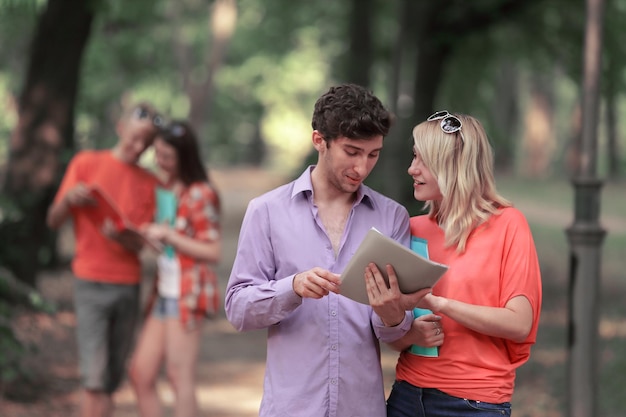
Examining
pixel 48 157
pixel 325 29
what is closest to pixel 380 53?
pixel 325 29

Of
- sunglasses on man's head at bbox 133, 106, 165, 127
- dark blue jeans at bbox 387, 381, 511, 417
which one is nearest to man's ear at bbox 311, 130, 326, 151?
dark blue jeans at bbox 387, 381, 511, 417

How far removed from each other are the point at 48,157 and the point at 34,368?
2.95 m

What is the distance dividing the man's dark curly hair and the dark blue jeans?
2.99 feet

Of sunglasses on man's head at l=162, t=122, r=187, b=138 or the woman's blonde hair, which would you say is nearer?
the woman's blonde hair

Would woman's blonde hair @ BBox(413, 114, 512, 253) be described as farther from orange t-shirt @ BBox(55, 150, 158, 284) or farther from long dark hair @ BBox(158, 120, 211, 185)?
orange t-shirt @ BBox(55, 150, 158, 284)

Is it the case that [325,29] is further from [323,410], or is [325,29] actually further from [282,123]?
[323,410]

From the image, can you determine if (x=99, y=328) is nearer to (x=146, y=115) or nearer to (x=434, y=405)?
(x=146, y=115)

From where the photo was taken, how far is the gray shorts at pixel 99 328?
A: 6.34m

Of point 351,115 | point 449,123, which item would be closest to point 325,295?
point 351,115

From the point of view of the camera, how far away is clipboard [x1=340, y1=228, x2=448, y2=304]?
305 centimetres

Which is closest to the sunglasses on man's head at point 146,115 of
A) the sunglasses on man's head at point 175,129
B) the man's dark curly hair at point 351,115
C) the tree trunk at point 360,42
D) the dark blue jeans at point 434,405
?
the sunglasses on man's head at point 175,129

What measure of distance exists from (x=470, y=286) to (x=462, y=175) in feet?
1.25

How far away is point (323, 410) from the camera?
3.44 m

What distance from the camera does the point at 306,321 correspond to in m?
3.48
